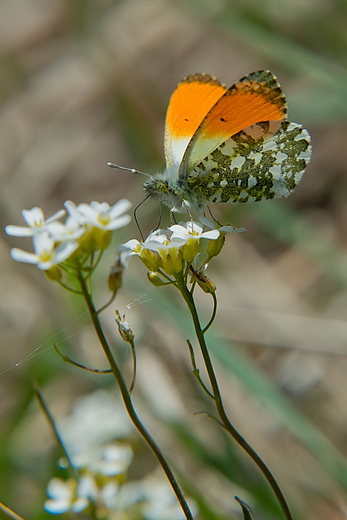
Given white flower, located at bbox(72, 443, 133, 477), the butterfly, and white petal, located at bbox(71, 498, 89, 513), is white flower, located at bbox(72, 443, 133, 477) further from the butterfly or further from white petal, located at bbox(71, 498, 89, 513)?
the butterfly

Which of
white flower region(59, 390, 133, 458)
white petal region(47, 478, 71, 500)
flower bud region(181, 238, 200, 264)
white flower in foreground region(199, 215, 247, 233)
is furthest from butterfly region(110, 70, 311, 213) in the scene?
white flower region(59, 390, 133, 458)

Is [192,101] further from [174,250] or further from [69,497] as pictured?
[69,497]

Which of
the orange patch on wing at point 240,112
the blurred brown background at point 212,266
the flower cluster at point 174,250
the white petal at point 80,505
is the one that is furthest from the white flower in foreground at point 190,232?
the white petal at point 80,505

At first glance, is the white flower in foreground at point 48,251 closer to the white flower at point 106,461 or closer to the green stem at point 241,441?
the green stem at point 241,441

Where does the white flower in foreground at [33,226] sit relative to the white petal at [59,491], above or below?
above

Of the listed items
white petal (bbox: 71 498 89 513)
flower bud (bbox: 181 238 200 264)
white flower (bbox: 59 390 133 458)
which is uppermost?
white flower (bbox: 59 390 133 458)

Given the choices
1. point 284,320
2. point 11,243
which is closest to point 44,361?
point 11,243

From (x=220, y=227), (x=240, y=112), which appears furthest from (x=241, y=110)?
(x=220, y=227)

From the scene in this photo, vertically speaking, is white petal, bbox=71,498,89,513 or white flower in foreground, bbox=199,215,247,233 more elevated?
white flower in foreground, bbox=199,215,247,233

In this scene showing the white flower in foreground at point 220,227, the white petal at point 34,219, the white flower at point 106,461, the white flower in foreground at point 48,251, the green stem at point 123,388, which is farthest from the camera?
the white flower at point 106,461
